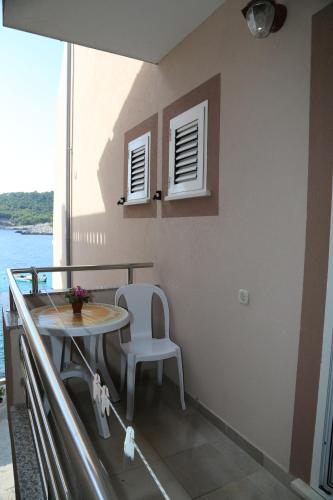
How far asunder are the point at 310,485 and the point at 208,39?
2.85 metres

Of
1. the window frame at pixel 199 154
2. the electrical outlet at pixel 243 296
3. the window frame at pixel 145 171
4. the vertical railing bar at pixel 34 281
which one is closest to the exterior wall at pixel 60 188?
the window frame at pixel 145 171

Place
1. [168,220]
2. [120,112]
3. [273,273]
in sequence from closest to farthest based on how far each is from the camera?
[273,273] → [168,220] → [120,112]

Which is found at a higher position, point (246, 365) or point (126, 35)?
point (126, 35)

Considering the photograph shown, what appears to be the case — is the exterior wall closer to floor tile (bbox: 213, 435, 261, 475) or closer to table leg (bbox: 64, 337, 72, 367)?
table leg (bbox: 64, 337, 72, 367)

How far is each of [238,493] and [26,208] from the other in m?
7.21

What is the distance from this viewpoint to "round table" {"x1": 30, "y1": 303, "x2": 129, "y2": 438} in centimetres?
220

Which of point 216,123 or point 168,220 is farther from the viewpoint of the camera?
point 168,220

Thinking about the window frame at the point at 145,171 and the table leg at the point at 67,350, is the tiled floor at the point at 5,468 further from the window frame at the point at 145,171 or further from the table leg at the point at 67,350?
the window frame at the point at 145,171

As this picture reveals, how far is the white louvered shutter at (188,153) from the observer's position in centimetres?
253

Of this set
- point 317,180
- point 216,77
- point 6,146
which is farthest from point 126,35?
point 6,146

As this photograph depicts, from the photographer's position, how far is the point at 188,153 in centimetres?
272

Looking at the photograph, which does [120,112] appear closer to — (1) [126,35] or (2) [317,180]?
(1) [126,35]

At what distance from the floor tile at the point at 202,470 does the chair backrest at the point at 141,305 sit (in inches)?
38.9

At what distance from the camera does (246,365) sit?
7.15 feet
